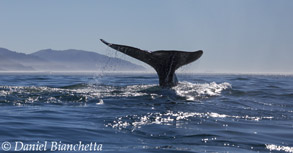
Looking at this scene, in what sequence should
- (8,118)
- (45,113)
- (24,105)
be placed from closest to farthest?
(8,118), (45,113), (24,105)

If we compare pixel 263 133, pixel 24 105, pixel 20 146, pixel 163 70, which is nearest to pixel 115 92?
pixel 163 70

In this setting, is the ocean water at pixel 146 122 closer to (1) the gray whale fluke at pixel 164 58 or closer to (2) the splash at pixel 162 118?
(2) the splash at pixel 162 118

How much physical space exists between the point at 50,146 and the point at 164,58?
6346mm

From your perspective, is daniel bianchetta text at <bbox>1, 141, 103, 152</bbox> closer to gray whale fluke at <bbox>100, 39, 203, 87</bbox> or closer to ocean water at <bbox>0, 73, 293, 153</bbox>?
ocean water at <bbox>0, 73, 293, 153</bbox>

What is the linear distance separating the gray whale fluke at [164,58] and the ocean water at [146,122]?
53 centimetres

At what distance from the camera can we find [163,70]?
12062 mm

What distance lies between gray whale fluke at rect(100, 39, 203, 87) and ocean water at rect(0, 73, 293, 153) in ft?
1.73

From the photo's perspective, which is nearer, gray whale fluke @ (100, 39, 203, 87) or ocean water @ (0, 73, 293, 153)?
ocean water @ (0, 73, 293, 153)

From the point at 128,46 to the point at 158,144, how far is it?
4995 millimetres

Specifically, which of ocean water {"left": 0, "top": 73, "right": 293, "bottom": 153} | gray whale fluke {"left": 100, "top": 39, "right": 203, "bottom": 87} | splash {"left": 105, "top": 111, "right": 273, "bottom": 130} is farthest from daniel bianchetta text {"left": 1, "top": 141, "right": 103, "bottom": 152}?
gray whale fluke {"left": 100, "top": 39, "right": 203, "bottom": 87}

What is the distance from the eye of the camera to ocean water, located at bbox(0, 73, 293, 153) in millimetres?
5961

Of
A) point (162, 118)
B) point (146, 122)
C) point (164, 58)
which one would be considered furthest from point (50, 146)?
point (164, 58)

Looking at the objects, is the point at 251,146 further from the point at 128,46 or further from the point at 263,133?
the point at 128,46

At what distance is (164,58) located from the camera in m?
11.5
